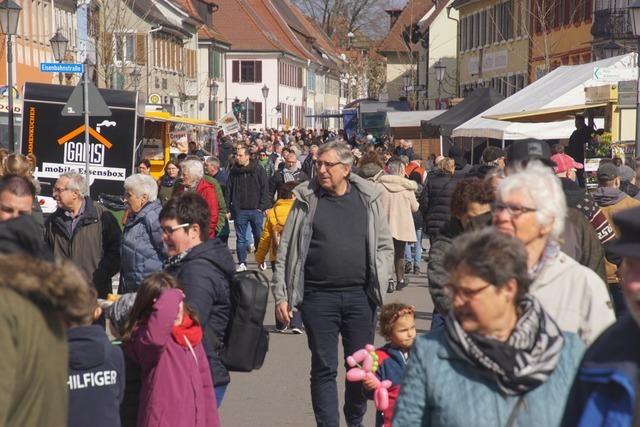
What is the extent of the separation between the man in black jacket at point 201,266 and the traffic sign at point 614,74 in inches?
615

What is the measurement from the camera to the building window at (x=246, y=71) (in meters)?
102

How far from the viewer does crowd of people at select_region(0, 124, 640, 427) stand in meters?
3.70

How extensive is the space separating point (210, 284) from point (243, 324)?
0.93 feet

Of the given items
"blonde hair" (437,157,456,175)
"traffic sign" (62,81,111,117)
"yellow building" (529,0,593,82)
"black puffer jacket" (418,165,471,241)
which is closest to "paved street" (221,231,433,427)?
"black puffer jacket" (418,165,471,241)

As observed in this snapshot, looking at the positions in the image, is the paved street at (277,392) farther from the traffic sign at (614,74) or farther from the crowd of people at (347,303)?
the traffic sign at (614,74)

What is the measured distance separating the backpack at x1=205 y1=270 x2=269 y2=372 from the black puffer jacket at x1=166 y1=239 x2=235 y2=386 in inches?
1.2

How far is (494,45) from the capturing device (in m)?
56.8

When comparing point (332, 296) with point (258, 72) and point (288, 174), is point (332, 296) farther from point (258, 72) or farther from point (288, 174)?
point (258, 72)

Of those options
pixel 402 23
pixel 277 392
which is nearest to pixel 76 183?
pixel 277 392

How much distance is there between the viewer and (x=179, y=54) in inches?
3002

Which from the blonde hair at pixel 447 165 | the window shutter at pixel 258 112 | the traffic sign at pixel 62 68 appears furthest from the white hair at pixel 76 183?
the window shutter at pixel 258 112

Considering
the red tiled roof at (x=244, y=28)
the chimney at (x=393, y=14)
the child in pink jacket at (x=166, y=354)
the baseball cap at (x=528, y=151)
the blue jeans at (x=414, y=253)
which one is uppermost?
the chimney at (x=393, y=14)

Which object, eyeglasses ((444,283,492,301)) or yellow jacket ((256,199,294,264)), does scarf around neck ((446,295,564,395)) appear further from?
yellow jacket ((256,199,294,264))

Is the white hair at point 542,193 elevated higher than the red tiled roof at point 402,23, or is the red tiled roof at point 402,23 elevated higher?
the red tiled roof at point 402,23
